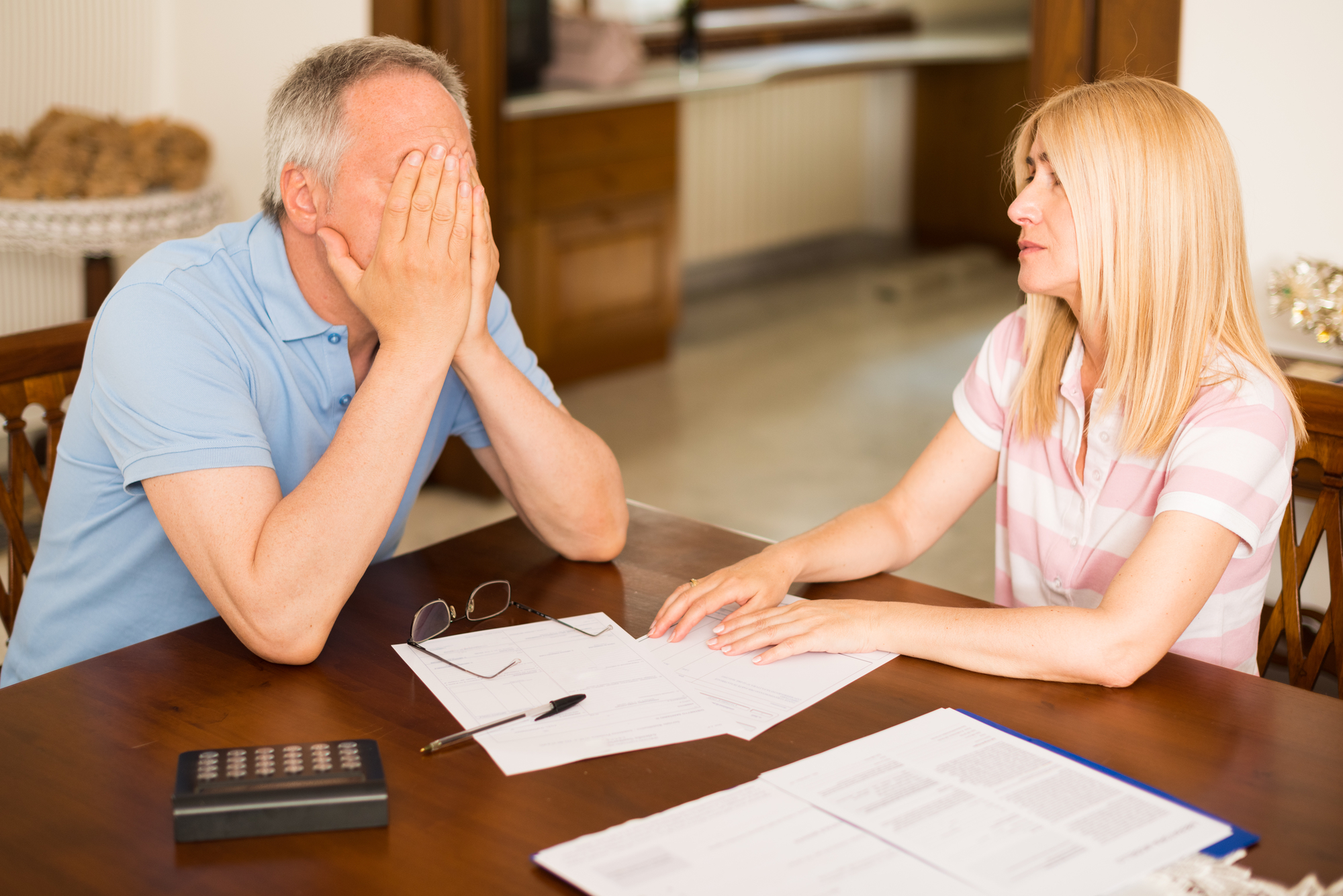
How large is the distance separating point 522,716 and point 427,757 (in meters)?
0.09

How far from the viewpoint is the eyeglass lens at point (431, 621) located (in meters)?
1.17

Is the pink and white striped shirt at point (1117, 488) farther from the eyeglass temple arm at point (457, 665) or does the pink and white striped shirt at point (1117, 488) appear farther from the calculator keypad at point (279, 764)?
the calculator keypad at point (279, 764)

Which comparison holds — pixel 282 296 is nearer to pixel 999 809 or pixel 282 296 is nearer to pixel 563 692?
pixel 563 692

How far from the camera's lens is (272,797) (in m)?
0.87

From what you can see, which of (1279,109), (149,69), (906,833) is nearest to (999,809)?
(906,833)

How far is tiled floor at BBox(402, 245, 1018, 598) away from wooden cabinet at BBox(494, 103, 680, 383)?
169 millimetres

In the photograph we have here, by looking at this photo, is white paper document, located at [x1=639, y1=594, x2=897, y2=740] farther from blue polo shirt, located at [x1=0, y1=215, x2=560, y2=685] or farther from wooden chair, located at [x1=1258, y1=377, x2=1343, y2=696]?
wooden chair, located at [x1=1258, y1=377, x2=1343, y2=696]

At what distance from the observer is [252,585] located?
3.72 ft

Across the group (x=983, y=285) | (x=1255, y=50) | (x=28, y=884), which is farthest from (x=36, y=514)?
(x=983, y=285)

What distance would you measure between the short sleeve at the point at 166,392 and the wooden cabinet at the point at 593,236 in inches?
97.8

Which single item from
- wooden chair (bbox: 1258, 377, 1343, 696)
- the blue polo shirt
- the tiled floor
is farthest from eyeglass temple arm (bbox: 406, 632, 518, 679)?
the tiled floor

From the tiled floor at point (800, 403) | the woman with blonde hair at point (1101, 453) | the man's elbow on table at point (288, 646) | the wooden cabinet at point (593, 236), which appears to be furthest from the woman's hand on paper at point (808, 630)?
the wooden cabinet at point (593, 236)

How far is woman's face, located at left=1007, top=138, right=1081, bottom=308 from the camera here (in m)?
1.35

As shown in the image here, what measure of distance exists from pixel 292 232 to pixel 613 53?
3.11 m
